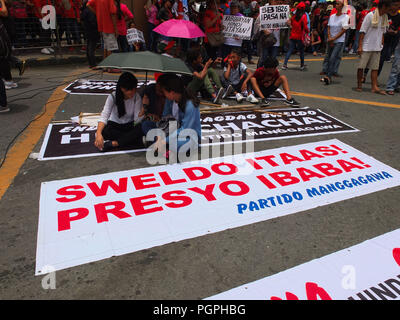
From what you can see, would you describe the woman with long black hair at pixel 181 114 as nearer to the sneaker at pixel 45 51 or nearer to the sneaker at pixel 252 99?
the sneaker at pixel 252 99

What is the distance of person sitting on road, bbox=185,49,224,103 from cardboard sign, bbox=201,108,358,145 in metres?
0.77

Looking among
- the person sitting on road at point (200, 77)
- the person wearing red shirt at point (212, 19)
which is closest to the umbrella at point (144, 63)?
the person sitting on road at point (200, 77)

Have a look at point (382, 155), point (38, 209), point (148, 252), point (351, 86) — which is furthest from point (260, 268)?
point (351, 86)

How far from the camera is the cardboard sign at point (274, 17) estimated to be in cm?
746

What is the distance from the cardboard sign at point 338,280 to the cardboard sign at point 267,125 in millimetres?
2221

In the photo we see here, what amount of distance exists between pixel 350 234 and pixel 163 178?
1.75m

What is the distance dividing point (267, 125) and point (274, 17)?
4.35 meters

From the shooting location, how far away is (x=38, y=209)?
252cm

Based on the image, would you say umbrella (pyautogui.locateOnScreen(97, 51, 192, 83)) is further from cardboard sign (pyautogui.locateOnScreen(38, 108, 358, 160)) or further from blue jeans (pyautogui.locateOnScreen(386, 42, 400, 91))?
blue jeans (pyautogui.locateOnScreen(386, 42, 400, 91))

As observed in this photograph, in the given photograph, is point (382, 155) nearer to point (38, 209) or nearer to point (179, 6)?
point (38, 209)

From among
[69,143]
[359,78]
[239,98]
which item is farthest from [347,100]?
[69,143]

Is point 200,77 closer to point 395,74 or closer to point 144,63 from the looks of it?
point 144,63

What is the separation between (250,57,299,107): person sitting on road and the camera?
5539mm

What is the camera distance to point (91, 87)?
21.0ft
